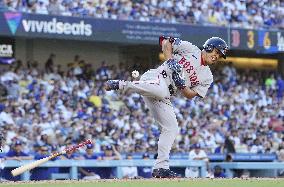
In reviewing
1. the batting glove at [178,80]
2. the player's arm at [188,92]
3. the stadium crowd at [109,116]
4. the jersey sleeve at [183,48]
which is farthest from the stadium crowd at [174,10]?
the batting glove at [178,80]

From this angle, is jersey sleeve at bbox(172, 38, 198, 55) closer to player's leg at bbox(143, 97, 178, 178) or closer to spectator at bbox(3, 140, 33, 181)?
player's leg at bbox(143, 97, 178, 178)

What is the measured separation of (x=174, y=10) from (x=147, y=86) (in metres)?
16.6

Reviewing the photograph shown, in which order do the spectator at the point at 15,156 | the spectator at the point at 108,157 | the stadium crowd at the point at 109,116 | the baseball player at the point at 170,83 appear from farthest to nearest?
the stadium crowd at the point at 109,116 → the spectator at the point at 108,157 → the spectator at the point at 15,156 → the baseball player at the point at 170,83

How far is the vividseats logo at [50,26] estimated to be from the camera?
75.7ft

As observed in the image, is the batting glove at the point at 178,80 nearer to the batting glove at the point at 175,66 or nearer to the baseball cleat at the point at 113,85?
the batting glove at the point at 175,66

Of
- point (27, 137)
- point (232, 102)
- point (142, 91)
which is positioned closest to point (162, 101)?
point (142, 91)

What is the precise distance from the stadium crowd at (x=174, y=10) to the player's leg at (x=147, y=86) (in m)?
12.5

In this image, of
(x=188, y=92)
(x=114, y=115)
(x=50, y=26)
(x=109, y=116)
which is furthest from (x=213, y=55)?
(x=50, y=26)

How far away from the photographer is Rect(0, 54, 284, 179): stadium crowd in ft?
64.5

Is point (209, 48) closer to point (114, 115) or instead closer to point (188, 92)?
point (188, 92)

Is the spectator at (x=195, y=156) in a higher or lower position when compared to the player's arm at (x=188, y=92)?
lower

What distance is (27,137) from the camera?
19359 millimetres

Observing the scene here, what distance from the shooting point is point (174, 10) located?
2723 cm

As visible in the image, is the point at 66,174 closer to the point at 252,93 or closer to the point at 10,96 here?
the point at 10,96
